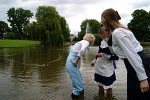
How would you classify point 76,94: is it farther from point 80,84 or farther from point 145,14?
point 145,14

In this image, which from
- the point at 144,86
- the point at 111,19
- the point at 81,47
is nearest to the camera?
the point at 144,86

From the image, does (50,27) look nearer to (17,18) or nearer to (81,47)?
(81,47)

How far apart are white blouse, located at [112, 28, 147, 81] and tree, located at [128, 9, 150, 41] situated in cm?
9059

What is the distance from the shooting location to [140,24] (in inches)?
3723

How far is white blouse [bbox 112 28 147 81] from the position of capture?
372 cm

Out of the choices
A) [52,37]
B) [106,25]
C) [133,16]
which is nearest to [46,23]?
[52,37]

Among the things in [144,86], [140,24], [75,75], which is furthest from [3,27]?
[144,86]

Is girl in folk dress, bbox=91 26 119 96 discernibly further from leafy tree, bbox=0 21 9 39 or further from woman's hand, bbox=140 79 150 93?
leafy tree, bbox=0 21 9 39

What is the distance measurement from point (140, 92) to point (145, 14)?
96.3 metres

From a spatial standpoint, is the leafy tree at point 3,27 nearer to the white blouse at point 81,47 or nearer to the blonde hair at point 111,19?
the white blouse at point 81,47

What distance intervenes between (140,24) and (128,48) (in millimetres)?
92797

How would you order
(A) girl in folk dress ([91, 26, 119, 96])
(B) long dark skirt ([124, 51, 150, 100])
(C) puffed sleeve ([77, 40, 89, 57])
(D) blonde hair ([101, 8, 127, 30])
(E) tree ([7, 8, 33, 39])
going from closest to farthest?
(B) long dark skirt ([124, 51, 150, 100])
(D) blonde hair ([101, 8, 127, 30])
(C) puffed sleeve ([77, 40, 89, 57])
(A) girl in folk dress ([91, 26, 119, 96])
(E) tree ([7, 8, 33, 39])

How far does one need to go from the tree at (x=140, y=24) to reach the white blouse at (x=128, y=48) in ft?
297

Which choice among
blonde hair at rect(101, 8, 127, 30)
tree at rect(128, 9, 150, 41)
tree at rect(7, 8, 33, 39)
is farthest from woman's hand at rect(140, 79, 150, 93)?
tree at rect(7, 8, 33, 39)
